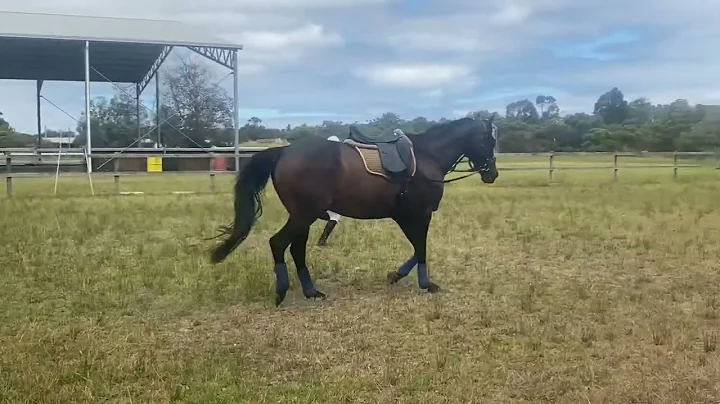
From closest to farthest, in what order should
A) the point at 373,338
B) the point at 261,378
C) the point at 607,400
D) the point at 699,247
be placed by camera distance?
1. the point at 607,400
2. the point at 261,378
3. the point at 373,338
4. the point at 699,247

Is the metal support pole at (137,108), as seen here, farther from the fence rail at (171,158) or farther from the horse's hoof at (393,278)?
the horse's hoof at (393,278)

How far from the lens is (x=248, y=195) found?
5969 millimetres

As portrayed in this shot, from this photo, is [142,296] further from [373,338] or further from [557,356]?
[557,356]

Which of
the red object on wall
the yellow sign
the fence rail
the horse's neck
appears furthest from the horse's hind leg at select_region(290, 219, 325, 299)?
the red object on wall

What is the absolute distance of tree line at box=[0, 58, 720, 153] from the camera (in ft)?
95.9

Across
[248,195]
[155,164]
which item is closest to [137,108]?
[155,164]

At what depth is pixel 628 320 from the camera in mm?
5344

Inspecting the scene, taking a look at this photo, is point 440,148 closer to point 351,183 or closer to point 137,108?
point 351,183

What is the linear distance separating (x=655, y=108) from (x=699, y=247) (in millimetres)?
45466

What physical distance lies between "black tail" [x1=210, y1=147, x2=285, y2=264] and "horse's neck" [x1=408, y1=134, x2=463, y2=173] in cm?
139

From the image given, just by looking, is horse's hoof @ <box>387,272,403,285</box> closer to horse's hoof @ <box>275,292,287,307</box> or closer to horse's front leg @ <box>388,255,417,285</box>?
horse's front leg @ <box>388,255,417,285</box>

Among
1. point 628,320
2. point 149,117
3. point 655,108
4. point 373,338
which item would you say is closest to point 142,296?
point 373,338

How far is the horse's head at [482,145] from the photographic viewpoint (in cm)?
682

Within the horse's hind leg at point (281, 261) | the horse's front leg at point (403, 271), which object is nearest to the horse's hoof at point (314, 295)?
the horse's hind leg at point (281, 261)
